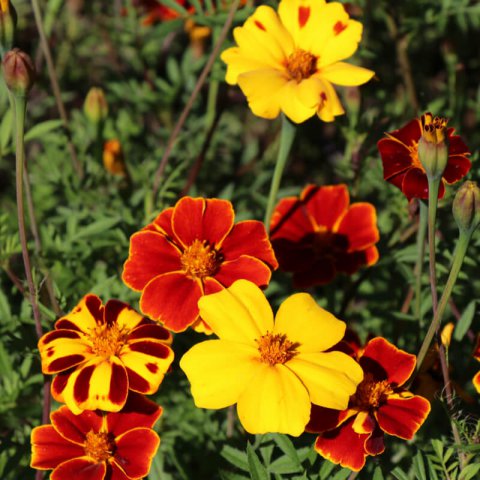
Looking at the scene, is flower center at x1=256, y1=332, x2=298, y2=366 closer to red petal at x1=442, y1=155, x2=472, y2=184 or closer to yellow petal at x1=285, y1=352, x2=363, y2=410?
yellow petal at x1=285, y1=352, x2=363, y2=410

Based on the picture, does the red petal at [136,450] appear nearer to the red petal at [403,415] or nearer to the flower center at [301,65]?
the red petal at [403,415]

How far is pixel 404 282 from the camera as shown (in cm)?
181

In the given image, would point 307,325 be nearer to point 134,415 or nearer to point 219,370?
point 219,370

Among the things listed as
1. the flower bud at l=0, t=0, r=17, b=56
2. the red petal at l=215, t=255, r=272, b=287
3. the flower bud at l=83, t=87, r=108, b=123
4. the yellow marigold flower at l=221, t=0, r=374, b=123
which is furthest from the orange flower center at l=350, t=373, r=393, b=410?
the flower bud at l=83, t=87, r=108, b=123

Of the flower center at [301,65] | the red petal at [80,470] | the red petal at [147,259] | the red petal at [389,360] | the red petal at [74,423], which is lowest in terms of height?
the red petal at [80,470]

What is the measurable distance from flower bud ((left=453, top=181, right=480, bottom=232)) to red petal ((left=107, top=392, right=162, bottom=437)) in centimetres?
50

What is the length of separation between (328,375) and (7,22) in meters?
0.75

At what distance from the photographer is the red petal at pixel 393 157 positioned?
1.23 metres

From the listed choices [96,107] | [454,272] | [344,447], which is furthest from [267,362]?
[96,107]

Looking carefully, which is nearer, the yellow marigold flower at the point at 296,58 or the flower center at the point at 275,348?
the flower center at the point at 275,348

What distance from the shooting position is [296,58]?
4.52 ft

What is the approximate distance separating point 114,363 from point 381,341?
383 mm

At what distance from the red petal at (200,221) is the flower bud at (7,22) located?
0.38 metres

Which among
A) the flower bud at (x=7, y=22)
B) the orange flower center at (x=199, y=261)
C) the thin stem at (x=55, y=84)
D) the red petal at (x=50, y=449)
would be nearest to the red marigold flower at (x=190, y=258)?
the orange flower center at (x=199, y=261)
